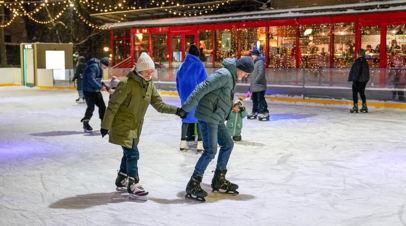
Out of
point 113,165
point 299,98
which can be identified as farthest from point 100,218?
point 299,98

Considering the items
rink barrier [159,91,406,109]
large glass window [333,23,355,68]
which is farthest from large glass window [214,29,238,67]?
rink barrier [159,91,406,109]

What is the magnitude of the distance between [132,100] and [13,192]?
1761mm

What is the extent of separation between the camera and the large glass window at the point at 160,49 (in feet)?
80.6

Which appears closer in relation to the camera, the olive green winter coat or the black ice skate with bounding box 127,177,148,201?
the olive green winter coat

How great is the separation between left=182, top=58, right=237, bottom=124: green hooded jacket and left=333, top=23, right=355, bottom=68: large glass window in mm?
14215

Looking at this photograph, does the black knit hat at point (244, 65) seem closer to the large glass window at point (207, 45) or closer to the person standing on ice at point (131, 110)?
the person standing on ice at point (131, 110)

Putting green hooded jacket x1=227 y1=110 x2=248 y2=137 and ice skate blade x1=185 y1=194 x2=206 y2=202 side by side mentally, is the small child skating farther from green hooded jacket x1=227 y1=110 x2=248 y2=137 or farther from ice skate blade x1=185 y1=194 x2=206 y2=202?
ice skate blade x1=185 y1=194 x2=206 y2=202

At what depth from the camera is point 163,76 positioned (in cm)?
2138

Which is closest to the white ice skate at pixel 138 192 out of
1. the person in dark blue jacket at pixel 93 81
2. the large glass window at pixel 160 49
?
the person in dark blue jacket at pixel 93 81

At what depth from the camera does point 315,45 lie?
768 inches

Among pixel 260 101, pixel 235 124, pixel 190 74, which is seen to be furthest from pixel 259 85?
pixel 190 74

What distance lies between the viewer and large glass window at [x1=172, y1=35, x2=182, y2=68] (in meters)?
23.8

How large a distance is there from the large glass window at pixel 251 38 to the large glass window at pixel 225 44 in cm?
42

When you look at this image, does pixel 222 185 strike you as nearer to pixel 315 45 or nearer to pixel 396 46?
pixel 396 46
